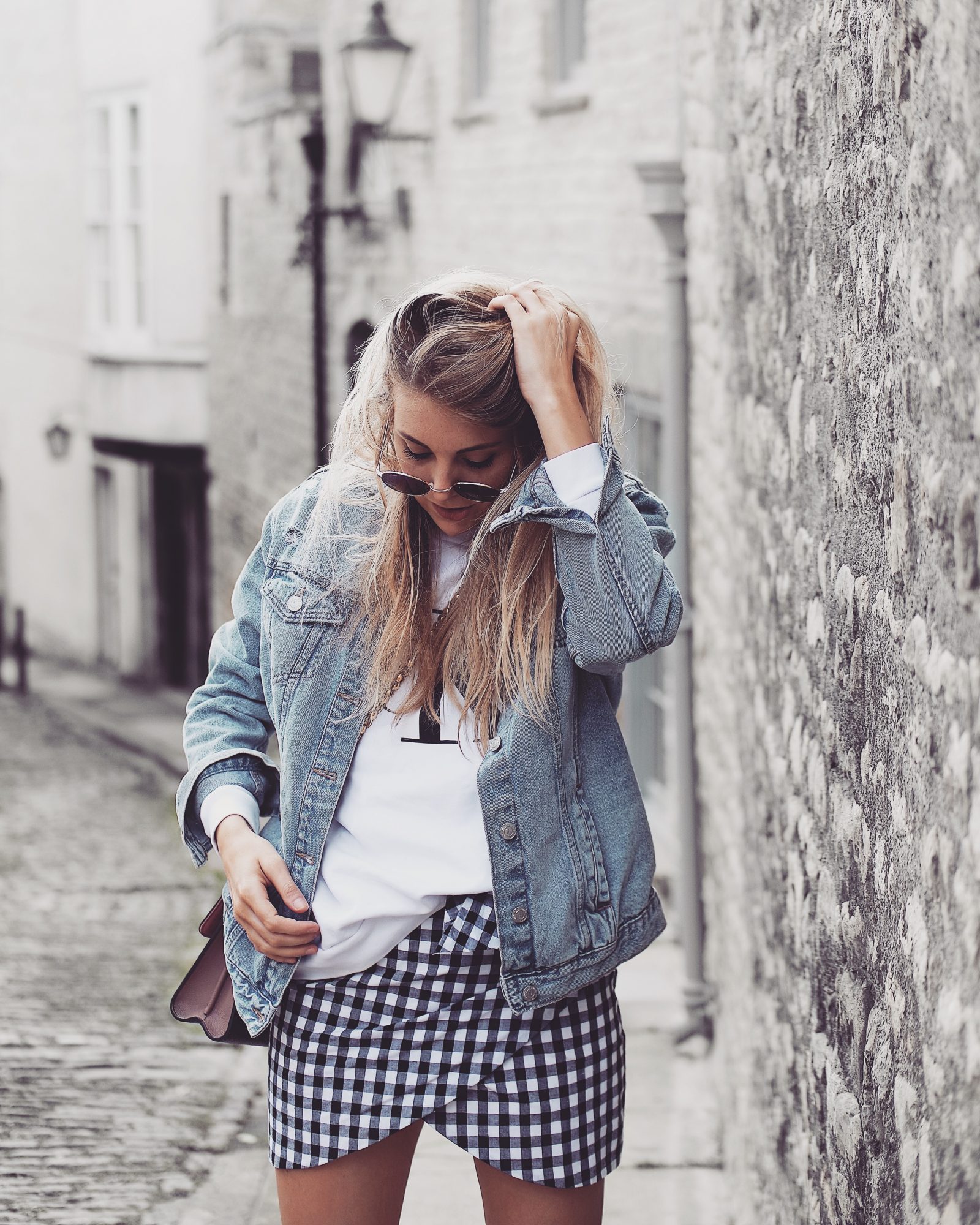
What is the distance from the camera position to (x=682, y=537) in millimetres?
5332

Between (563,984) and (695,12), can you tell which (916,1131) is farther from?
(695,12)

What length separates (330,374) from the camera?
11586mm

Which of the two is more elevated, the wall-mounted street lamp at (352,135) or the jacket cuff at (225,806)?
the wall-mounted street lamp at (352,135)

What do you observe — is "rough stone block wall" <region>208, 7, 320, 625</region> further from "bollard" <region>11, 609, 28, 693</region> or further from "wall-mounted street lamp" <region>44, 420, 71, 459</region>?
"wall-mounted street lamp" <region>44, 420, 71, 459</region>

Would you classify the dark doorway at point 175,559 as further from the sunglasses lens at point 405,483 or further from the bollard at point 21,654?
the sunglasses lens at point 405,483

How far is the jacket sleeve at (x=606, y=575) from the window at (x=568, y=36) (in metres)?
6.13

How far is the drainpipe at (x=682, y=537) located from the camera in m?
5.02

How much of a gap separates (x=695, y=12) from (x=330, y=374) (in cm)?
711

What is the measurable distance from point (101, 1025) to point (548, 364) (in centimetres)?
421

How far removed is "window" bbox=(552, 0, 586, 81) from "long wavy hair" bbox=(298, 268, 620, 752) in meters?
5.97

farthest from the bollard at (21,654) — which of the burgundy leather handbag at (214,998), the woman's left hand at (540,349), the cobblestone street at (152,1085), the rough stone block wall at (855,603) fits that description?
the woman's left hand at (540,349)

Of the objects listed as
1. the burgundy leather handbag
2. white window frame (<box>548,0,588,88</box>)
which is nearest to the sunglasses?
the burgundy leather handbag

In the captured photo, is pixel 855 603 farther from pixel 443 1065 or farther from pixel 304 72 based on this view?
pixel 304 72

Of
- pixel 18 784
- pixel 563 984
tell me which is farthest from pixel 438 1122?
pixel 18 784
